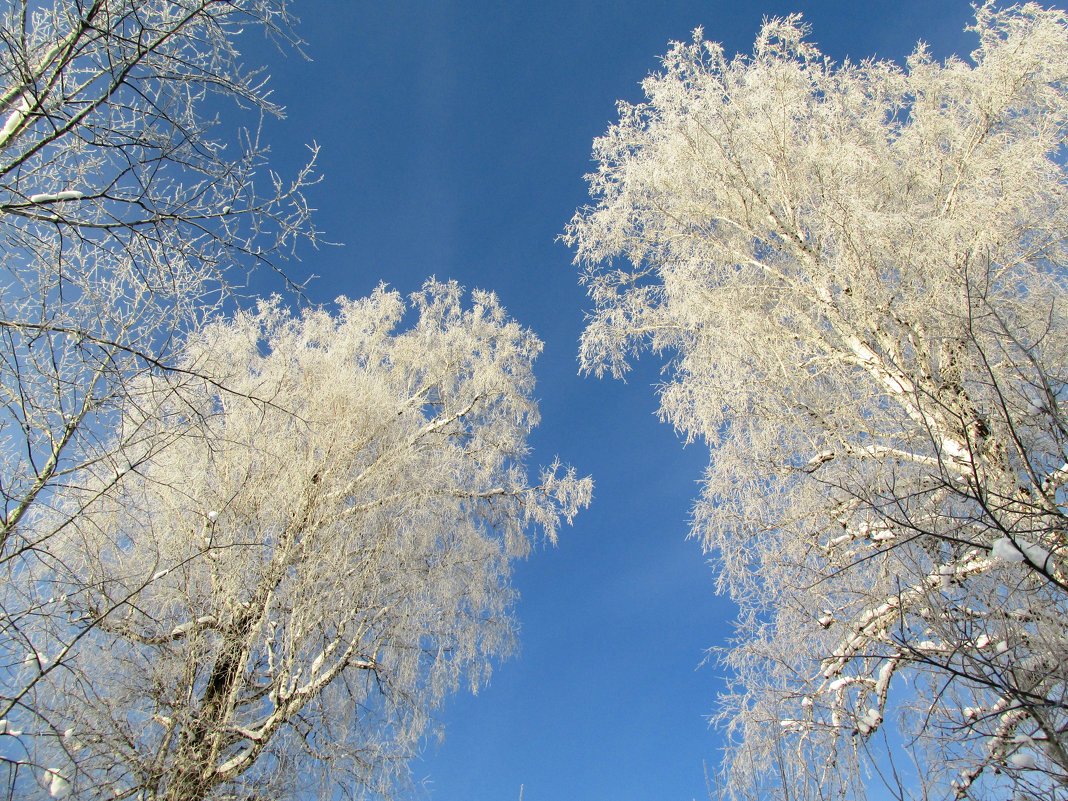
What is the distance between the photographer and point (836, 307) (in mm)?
5219

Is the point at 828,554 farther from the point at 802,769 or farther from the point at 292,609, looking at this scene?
the point at 292,609

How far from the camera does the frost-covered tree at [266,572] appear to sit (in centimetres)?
354

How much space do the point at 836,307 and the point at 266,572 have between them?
499cm

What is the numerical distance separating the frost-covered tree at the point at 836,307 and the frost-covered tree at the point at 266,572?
287cm

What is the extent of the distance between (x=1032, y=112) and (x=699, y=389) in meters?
3.79

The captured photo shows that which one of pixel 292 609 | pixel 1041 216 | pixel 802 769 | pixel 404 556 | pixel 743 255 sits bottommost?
pixel 802 769

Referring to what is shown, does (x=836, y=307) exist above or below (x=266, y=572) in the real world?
above

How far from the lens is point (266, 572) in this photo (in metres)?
4.48

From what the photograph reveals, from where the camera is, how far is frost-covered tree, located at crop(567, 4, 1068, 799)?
4.01 m

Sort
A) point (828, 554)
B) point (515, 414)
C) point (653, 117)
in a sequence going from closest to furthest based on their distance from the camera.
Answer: point (828, 554), point (653, 117), point (515, 414)

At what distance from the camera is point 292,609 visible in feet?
13.7

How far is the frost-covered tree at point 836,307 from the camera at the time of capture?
401 centimetres

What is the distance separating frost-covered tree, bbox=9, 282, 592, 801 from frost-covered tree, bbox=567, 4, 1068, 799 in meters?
2.87

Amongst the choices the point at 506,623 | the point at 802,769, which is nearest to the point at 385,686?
the point at 506,623
